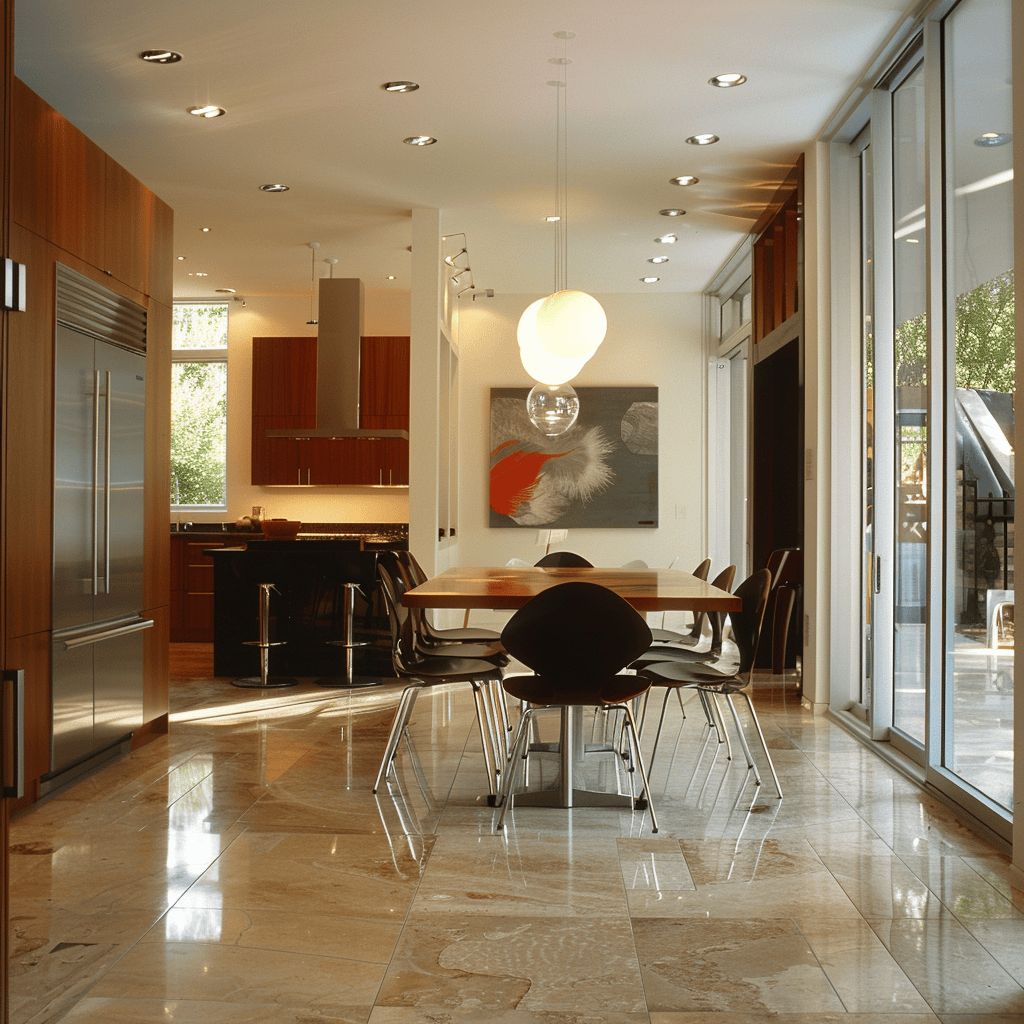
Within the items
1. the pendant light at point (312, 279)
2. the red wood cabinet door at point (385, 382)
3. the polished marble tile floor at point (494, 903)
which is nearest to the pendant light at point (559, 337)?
the polished marble tile floor at point (494, 903)

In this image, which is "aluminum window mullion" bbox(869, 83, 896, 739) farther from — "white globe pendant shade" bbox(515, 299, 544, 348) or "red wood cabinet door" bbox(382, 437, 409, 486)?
"red wood cabinet door" bbox(382, 437, 409, 486)

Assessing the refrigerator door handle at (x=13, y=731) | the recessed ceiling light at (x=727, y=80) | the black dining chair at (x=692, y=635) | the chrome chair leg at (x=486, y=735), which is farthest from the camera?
the black dining chair at (x=692, y=635)

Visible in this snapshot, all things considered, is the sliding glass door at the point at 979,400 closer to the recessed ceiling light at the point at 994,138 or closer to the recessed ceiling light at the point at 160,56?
the recessed ceiling light at the point at 994,138

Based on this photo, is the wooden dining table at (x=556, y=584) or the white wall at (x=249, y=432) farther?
the white wall at (x=249, y=432)

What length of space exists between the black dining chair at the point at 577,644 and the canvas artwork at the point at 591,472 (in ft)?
19.9

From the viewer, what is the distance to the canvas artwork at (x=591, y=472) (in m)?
9.59

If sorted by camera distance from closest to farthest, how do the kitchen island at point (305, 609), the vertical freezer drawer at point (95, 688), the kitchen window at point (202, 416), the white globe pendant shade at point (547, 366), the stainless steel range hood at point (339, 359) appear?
→ the vertical freezer drawer at point (95, 688)
the white globe pendant shade at point (547, 366)
the kitchen island at point (305, 609)
the stainless steel range hood at point (339, 359)
the kitchen window at point (202, 416)

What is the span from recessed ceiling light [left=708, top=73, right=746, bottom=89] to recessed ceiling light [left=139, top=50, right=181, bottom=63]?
2.48 metres

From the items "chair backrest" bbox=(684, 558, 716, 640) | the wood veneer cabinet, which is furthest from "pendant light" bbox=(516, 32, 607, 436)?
the wood veneer cabinet

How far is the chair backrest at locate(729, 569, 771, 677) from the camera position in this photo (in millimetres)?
3934

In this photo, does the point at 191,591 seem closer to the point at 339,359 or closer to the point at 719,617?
the point at 339,359

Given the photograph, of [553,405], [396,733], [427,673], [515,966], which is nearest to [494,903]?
[515,966]

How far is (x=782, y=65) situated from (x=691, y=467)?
201 inches

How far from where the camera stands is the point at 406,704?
4.12 meters
